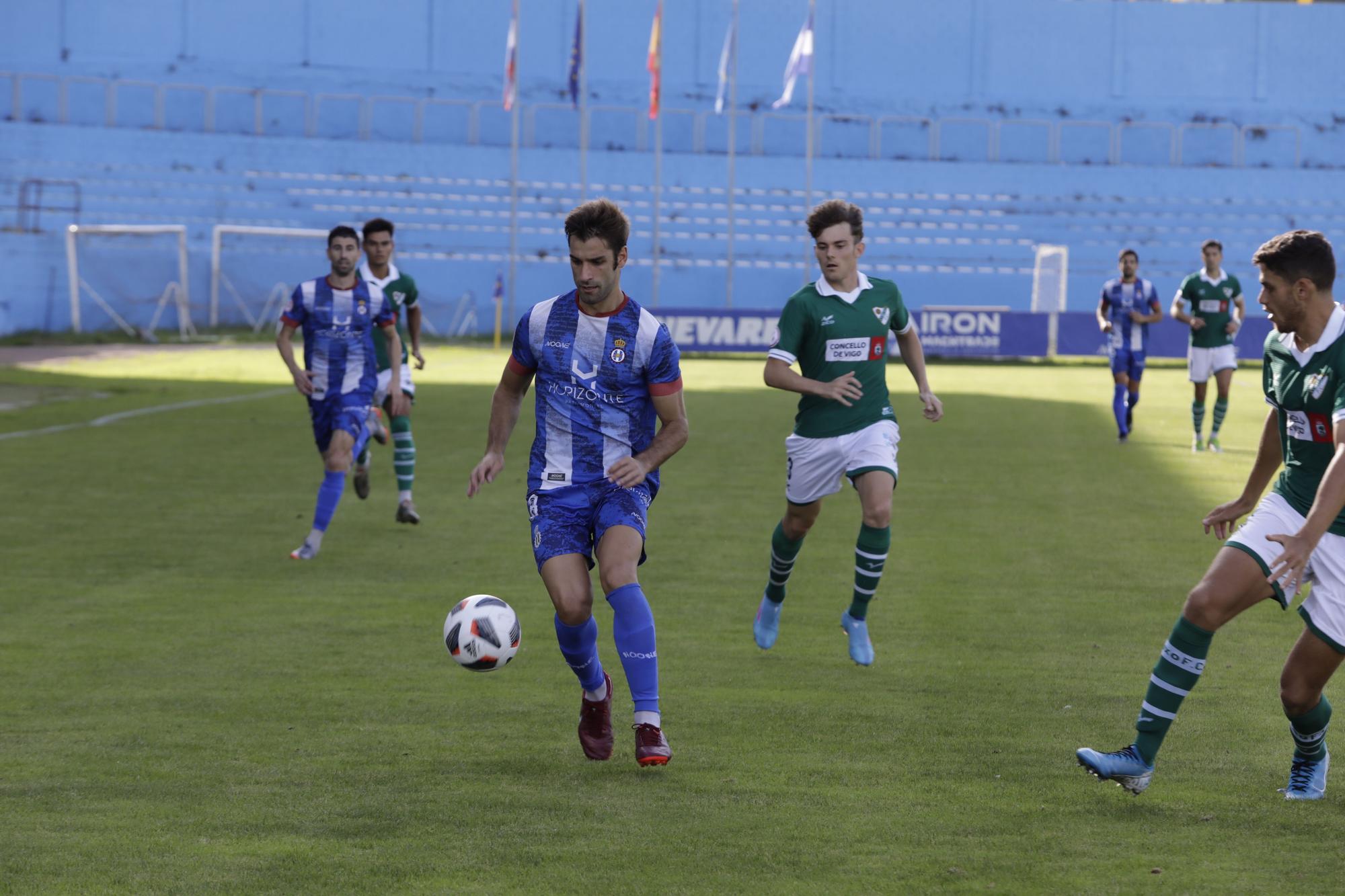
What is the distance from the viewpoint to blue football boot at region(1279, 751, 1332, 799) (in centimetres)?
507

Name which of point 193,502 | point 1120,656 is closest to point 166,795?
point 1120,656

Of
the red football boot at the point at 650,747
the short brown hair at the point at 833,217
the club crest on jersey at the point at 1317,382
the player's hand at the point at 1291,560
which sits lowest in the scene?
the red football boot at the point at 650,747

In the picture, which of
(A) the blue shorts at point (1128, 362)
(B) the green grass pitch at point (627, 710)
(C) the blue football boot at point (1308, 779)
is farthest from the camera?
(A) the blue shorts at point (1128, 362)

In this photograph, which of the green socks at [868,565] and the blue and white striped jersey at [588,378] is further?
the green socks at [868,565]

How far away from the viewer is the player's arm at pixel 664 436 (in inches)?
214

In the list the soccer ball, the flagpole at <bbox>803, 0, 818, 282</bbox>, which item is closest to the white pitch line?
the soccer ball

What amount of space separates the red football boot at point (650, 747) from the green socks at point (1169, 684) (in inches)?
63.8

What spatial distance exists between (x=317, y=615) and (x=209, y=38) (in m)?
46.3

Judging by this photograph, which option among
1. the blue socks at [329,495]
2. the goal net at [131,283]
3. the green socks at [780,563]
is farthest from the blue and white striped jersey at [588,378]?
the goal net at [131,283]

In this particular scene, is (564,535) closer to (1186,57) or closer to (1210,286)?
(1210,286)

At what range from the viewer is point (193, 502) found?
1268 cm

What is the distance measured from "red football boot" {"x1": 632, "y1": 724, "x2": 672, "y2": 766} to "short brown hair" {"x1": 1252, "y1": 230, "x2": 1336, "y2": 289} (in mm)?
2559

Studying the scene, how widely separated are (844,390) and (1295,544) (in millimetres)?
2996

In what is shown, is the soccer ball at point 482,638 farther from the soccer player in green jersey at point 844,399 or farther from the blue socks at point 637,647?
the soccer player in green jersey at point 844,399
